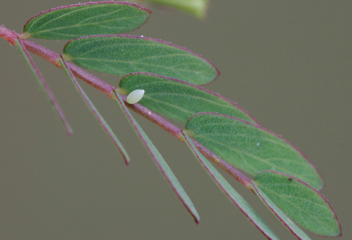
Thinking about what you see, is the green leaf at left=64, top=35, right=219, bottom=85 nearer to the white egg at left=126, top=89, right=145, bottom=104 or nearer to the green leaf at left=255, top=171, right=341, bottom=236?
the white egg at left=126, top=89, right=145, bottom=104

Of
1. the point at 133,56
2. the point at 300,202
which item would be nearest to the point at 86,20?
the point at 133,56

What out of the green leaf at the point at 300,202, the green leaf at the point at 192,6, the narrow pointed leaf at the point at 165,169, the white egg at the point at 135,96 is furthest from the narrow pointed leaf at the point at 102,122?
the green leaf at the point at 300,202

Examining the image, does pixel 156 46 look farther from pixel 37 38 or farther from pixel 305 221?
pixel 305 221

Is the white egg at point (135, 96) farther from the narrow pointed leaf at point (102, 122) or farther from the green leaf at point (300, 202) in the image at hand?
the green leaf at point (300, 202)

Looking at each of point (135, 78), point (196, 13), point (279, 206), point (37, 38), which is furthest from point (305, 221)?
point (37, 38)

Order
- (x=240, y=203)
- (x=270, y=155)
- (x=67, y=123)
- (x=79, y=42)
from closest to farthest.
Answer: (x=67, y=123) → (x=240, y=203) → (x=79, y=42) → (x=270, y=155)

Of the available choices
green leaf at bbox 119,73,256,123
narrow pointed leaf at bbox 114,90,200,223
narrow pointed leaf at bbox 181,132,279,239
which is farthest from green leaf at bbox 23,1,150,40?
narrow pointed leaf at bbox 181,132,279,239

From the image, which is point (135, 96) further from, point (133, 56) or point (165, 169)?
point (165, 169)
